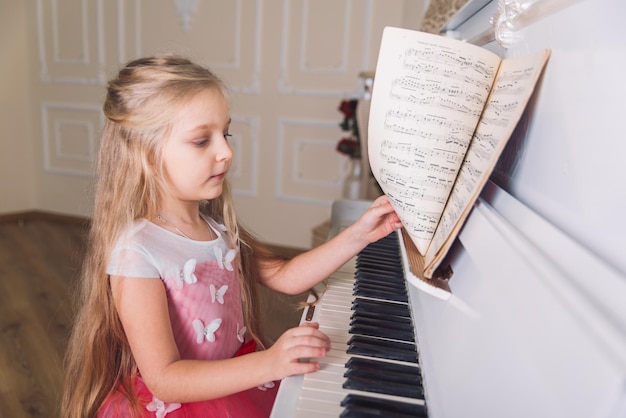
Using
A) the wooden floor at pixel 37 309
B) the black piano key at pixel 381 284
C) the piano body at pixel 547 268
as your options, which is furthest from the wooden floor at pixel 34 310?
the piano body at pixel 547 268

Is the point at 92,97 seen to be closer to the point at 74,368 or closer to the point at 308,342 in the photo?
the point at 74,368

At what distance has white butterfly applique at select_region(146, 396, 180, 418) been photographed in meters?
0.88

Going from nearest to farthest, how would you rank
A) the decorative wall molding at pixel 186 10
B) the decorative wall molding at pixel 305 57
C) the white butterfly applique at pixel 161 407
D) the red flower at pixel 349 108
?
the white butterfly applique at pixel 161 407 → the red flower at pixel 349 108 → the decorative wall molding at pixel 305 57 → the decorative wall molding at pixel 186 10

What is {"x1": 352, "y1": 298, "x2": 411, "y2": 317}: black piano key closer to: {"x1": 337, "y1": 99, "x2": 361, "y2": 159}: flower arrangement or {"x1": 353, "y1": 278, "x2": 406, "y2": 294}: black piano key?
{"x1": 353, "y1": 278, "x2": 406, "y2": 294}: black piano key

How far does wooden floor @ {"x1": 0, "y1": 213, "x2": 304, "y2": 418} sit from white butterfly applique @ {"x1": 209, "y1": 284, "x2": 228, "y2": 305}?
2.43 ft

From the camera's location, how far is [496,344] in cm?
48

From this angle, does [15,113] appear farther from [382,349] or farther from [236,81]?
[382,349]

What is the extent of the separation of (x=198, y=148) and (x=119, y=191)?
7.4 inches

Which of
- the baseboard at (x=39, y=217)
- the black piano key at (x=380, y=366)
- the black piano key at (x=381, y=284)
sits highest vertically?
the black piano key at (x=380, y=366)

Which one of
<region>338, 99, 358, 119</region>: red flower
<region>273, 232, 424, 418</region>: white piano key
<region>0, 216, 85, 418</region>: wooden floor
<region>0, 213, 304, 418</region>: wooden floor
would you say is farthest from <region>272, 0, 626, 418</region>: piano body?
<region>338, 99, 358, 119</region>: red flower

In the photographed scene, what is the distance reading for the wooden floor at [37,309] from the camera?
188 cm

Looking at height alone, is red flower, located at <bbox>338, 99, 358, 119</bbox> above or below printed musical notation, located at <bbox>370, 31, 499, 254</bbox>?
below

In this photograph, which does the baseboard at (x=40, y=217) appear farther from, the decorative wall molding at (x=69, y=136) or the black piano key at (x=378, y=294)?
the black piano key at (x=378, y=294)

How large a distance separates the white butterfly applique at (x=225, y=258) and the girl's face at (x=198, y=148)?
141 millimetres
